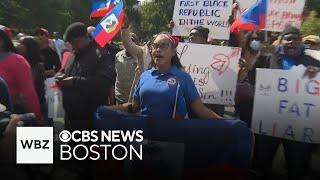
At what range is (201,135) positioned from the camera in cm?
318

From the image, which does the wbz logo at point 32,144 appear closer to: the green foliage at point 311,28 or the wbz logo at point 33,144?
the wbz logo at point 33,144

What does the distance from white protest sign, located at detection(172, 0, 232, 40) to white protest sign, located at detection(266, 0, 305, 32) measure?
51 centimetres

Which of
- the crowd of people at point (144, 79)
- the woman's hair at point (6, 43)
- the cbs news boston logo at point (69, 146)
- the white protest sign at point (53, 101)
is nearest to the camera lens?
the cbs news boston logo at point (69, 146)

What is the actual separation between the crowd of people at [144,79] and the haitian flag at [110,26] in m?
0.11

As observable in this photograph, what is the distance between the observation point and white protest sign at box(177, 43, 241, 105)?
16.7 ft

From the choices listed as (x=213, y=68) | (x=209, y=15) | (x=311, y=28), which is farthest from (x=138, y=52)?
(x=311, y=28)

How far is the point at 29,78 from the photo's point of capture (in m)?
4.20

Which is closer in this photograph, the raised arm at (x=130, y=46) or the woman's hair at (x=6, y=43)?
the woman's hair at (x=6, y=43)

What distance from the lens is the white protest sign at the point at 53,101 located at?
219 inches

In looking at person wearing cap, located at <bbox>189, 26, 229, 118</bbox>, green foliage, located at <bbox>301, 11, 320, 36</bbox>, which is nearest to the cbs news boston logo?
person wearing cap, located at <bbox>189, 26, 229, 118</bbox>

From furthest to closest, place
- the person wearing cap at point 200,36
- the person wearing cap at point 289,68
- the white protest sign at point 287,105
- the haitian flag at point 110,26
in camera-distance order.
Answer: the person wearing cap at point 200,36, the haitian flag at point 110,26, the person wearing cap at point 289,68, the white protest sign at point 287,105

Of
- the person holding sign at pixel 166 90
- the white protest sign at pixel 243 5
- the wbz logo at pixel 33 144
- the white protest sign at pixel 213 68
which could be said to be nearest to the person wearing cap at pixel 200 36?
the white protest sign at pixel 213 68

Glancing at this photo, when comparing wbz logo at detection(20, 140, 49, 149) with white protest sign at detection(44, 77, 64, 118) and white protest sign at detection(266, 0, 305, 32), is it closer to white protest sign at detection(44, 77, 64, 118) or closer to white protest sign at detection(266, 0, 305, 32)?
white protest sign at detection(44, 77, 64, 118)

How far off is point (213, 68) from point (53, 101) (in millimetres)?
1959
